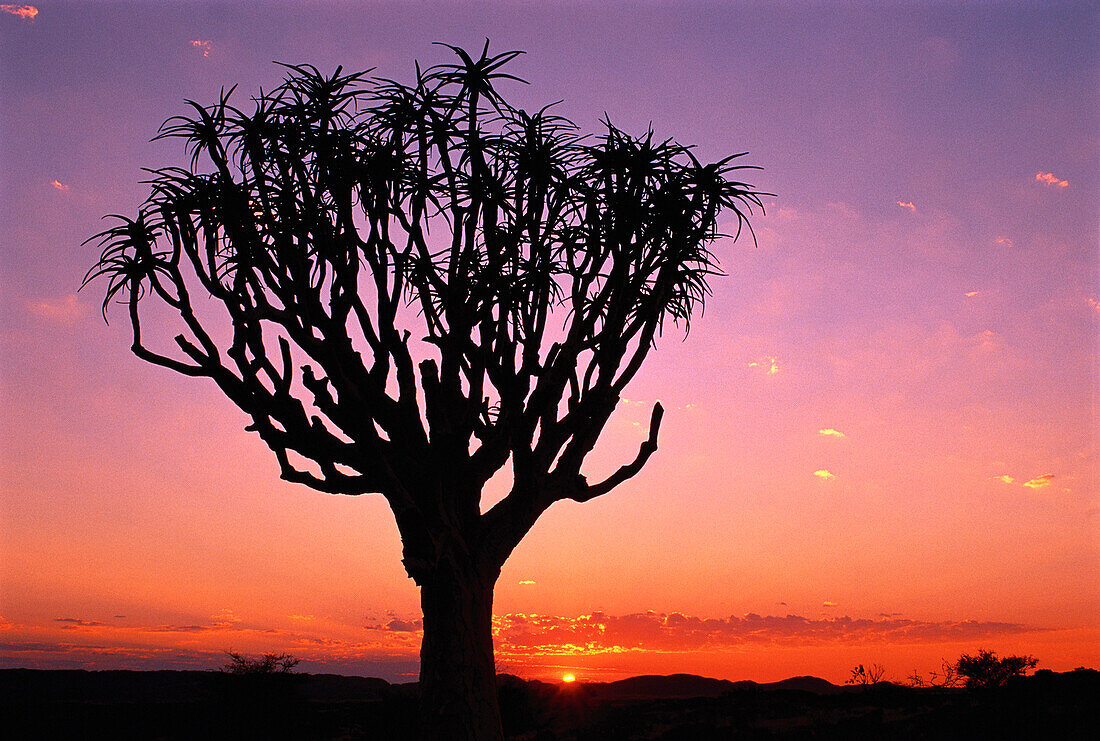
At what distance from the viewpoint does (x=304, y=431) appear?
8414 mm

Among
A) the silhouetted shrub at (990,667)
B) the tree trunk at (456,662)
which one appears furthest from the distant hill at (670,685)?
the tree trunk at (456,662)

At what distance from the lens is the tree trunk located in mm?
8250

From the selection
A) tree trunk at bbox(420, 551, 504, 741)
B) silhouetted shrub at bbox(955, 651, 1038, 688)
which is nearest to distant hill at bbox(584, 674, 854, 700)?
silhouetted shrub at bbox(955, 651, 1038, 688)

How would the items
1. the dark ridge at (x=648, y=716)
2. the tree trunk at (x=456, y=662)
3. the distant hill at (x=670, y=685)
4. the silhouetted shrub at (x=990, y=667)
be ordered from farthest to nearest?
the distant hill at (x=670, y=685), the silhouetted shrub at (x=990, y=667), the dark ridge at (x=648, y=716), the tree trunk at (x=456, y=662)

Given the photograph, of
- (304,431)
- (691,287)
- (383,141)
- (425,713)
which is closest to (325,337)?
(304,431)

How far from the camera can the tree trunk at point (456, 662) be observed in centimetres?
825

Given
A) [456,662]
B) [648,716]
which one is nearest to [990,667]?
[648,716]

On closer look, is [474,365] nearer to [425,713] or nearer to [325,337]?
[325,337]

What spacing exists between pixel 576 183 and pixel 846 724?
33.3 feet

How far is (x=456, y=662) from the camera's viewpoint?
8.39 metres

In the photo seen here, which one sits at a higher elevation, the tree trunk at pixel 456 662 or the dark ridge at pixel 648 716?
the tree trunk at pixel 456 662

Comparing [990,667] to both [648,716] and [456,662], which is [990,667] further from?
[456,662]

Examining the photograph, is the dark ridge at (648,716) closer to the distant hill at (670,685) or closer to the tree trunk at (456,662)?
the tree trunk at (456,662)

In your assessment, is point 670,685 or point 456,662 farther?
point 670,685
